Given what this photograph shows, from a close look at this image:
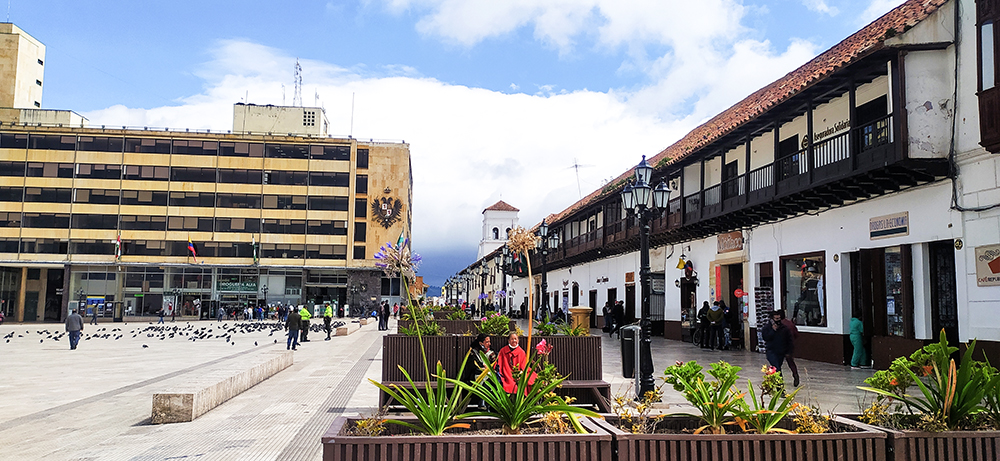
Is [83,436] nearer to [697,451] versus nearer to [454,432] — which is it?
[454,432]

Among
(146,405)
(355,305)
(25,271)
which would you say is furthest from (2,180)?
(146,405)

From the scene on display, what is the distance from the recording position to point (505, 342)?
365 inches

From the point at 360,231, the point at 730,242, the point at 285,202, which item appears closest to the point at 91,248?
the point at 285,202

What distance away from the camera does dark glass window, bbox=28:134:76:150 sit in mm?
55281

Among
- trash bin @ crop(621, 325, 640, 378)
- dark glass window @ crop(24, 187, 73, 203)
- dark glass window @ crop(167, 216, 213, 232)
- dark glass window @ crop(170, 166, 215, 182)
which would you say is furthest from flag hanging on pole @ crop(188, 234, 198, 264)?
trash bin @ crop(621, 325, 640, 378)

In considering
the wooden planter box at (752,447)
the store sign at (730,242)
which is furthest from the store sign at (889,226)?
the wooden planter box at (752,447)

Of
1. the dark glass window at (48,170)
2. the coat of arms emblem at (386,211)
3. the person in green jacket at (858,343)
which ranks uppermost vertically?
the dark glass window at (48,170)

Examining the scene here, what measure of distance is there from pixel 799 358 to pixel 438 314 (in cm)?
1087

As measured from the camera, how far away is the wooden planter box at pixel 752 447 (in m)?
3.76

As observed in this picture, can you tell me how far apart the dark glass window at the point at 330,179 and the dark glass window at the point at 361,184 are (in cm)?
119

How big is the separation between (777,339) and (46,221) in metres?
58.3

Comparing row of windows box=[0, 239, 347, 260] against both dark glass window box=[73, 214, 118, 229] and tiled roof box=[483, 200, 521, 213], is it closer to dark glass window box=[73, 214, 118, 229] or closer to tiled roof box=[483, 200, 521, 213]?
dark glass window box=[73, 214, 118, 229]

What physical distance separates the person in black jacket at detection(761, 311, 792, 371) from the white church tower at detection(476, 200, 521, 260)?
249 ft

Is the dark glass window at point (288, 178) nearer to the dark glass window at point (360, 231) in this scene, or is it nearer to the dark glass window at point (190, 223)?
the dark glass window at point (360, 231)
